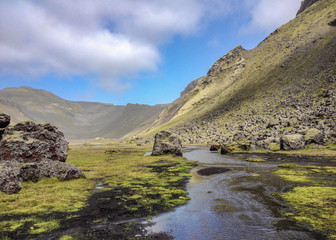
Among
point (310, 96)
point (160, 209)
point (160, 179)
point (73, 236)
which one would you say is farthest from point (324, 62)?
point (73, 236)

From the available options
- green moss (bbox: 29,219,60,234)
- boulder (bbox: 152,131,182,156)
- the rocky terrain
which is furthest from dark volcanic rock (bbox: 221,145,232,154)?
green moss (bbox: 29,219,60,234)

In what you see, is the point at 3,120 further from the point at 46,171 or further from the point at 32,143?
the point at 46,171

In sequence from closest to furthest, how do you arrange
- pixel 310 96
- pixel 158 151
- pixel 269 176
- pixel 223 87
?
pixel 269 176 → pixel 158 151 → pixel 310 96 → pixel 223 87

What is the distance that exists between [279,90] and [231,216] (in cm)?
9025

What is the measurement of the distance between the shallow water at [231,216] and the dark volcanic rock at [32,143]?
16082mm

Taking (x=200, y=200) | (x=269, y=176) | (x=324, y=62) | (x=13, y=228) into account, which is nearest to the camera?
(x=13, y=228)

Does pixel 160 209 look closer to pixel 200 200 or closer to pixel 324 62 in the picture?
pixel 200 200

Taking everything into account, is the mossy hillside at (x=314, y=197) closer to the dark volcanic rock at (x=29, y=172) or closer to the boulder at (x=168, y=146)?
the dark volcanic rock at (x=29, y=172)

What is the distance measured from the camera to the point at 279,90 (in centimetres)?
8931

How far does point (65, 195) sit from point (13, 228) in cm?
546

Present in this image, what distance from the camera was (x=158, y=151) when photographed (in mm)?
45781

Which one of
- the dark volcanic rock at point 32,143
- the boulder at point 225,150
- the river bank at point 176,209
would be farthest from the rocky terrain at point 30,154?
the boulder at point 225,150

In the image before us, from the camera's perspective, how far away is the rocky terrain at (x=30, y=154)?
55.4 ft

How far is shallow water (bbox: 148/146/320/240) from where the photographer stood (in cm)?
980
